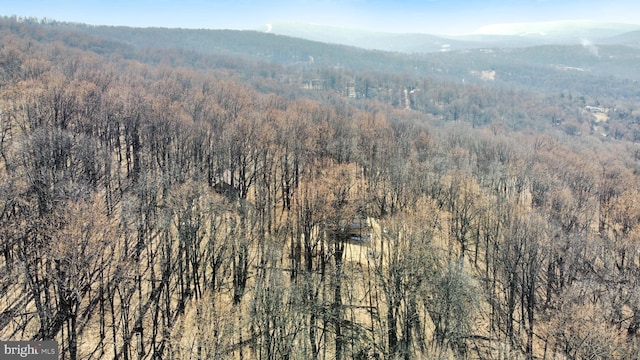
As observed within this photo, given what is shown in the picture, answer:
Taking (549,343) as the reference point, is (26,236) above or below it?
above

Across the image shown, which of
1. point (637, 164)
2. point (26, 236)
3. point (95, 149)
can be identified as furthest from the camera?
point (637, 164)

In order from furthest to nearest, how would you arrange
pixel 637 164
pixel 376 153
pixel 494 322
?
pixel 637 164 < pixel 376 153 < pixel 494 322

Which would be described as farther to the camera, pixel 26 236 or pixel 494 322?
pixel 494 322

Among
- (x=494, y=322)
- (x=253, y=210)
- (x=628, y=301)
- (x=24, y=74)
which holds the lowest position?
(x=494, y=322)

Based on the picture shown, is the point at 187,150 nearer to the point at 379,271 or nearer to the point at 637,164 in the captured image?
the point at 379,271

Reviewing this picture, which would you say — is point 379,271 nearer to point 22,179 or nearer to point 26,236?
point 26,236

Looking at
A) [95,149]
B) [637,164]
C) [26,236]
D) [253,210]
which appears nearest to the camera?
[26,236]

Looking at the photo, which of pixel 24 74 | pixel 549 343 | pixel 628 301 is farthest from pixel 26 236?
pixel 24 74

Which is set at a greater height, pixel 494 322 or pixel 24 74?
pixel 24 74

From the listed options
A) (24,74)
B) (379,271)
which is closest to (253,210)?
(379,271)
